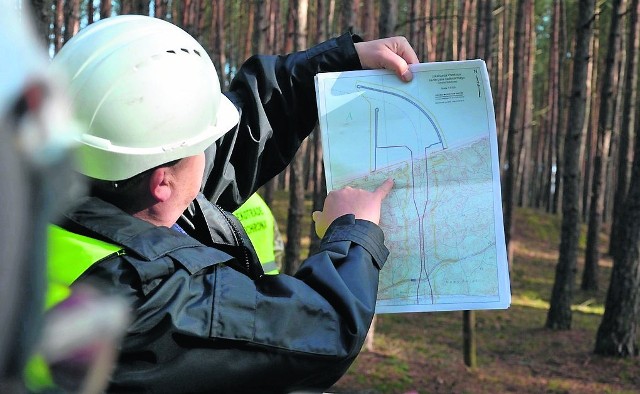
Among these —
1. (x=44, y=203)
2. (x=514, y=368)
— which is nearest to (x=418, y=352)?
(x=514, y=368)

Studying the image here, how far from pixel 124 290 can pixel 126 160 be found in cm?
28

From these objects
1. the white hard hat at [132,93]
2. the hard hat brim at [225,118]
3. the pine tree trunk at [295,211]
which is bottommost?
the pine tree trunk at [295,211]

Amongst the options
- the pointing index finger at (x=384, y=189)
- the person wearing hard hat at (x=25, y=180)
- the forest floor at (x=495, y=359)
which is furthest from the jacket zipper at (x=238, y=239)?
the forest floor at (x=495, y=359)

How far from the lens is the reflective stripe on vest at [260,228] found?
16.5 ft

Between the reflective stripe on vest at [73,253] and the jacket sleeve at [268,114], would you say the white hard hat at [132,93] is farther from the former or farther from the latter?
the jacket sleeve at [268,114]

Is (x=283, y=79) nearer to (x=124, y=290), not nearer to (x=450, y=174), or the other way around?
(x=450, y=174)

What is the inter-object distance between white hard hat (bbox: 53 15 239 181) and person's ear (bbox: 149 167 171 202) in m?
0.04

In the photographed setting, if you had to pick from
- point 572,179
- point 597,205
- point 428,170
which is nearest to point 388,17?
point 572,179

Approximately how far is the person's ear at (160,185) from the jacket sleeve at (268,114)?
599 mm

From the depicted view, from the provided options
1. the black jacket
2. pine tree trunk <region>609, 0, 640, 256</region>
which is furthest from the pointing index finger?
pine tree trunk <region>609, 0, 640, 256</region>

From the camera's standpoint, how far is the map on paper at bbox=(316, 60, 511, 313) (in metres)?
2.05

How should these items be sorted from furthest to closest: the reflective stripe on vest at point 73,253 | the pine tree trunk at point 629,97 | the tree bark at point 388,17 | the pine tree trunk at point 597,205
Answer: the pine tree trunk at point 597,205 → the pine tree trunk at point 629,97 → the tree bark at point 388,17 → the reflective stripe on vest at point 73,253

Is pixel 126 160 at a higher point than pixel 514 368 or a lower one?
higher

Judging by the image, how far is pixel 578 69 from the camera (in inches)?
378
